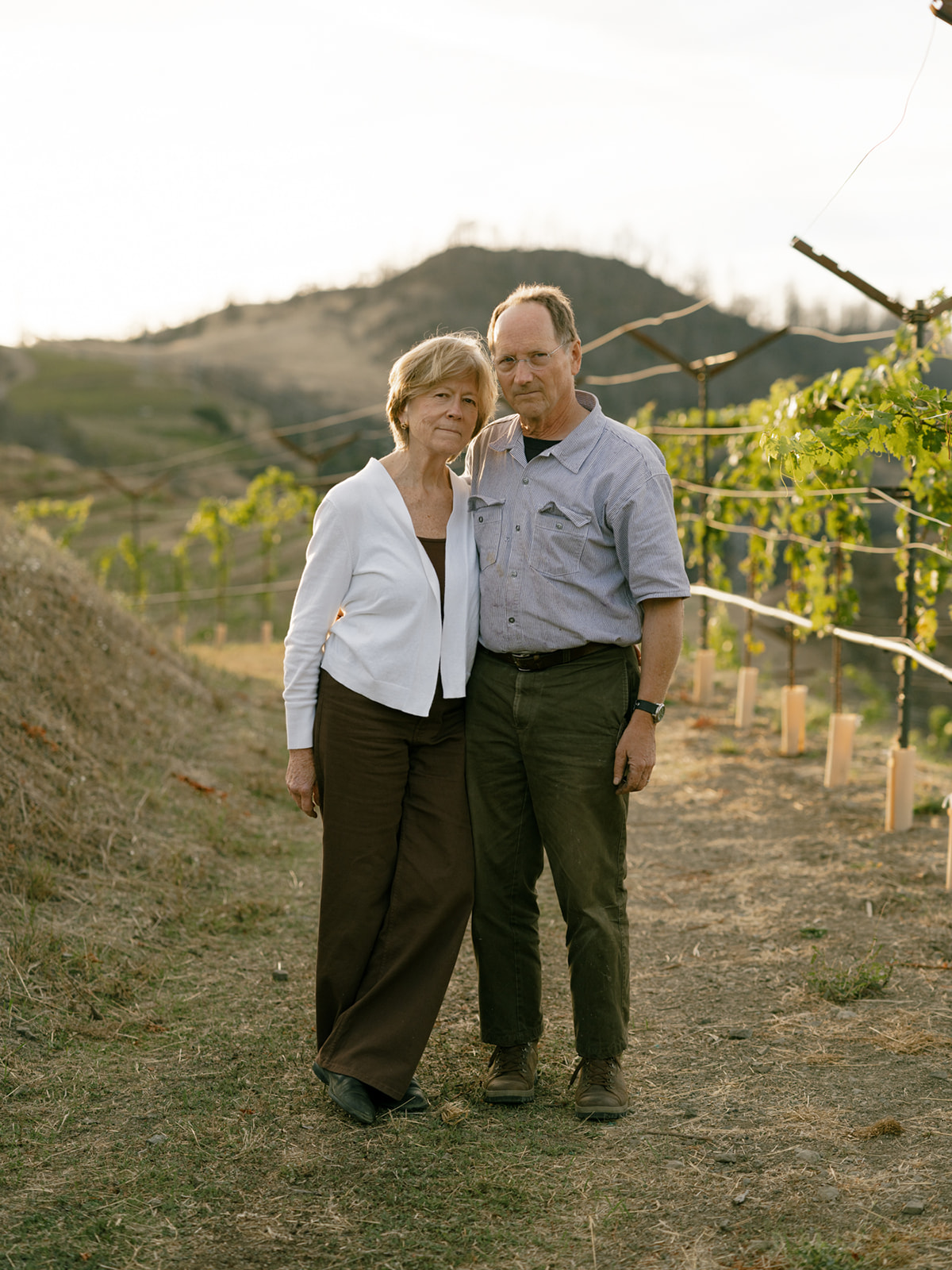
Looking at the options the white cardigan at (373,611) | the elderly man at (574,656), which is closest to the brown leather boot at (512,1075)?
the elderly man at (574,656)

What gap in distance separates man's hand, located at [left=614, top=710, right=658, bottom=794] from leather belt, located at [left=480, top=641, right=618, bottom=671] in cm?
17

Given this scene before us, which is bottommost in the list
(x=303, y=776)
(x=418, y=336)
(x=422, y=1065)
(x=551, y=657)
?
(x=422, y=1065)

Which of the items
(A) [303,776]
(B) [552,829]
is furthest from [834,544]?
(A) [303,776]

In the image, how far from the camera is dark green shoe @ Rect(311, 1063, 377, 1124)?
7.59 feet

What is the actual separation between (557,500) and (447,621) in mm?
364

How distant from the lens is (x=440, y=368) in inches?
93.9

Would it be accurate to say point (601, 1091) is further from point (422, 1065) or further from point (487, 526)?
point (487, 526)

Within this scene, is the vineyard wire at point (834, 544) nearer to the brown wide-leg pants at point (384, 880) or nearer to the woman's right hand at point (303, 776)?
the brown wide-leg pants at point (384, 880)

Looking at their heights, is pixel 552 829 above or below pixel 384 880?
above

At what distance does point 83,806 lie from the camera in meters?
4.00

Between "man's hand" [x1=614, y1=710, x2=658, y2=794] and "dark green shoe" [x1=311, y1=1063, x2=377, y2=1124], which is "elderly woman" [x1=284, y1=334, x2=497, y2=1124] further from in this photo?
"man's hand" [x1=614, y1=710, x2=658, y2=794]

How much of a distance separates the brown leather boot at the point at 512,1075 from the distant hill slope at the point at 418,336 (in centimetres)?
4934

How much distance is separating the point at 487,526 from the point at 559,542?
19 cm

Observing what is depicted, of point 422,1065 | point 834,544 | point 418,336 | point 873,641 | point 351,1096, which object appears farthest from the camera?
point 418,336
